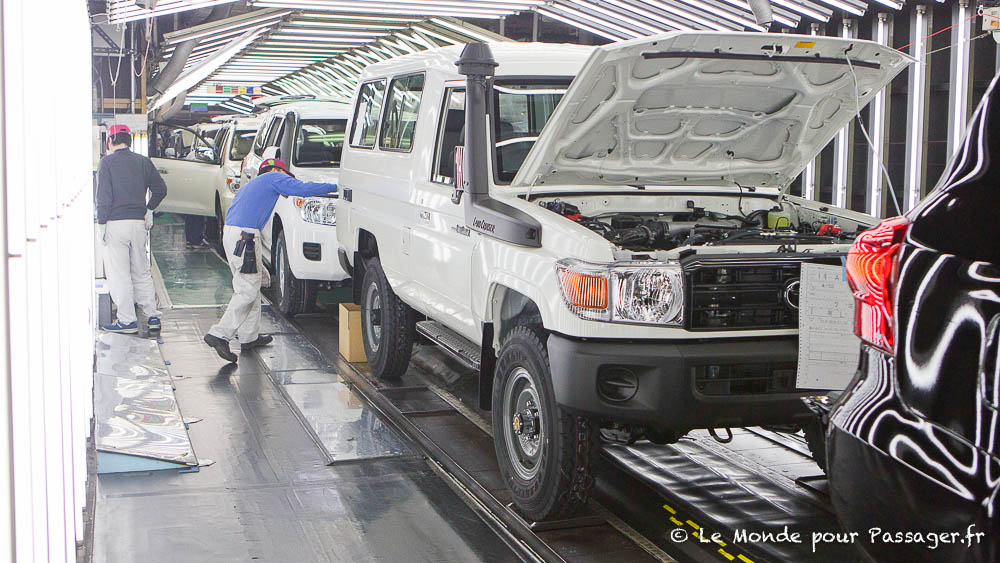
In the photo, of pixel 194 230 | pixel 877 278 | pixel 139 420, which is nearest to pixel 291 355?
pixel 139 420

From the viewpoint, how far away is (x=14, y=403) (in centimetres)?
172

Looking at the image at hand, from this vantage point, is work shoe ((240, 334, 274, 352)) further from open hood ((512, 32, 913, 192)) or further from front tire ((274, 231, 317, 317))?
open hood ((512, 32, 913, 192))

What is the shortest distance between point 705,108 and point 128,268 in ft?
19.0

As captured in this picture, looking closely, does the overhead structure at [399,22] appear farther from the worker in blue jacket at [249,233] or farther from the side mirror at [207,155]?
the worker in blue jacket at [249,233]

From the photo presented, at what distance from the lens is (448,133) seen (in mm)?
6090

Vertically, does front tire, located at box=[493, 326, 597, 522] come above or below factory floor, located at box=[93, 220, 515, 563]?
above

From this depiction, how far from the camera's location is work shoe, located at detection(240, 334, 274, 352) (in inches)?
344

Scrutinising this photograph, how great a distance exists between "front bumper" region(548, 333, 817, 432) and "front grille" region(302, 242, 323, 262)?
5.49m

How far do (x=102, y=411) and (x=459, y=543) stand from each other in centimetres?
284

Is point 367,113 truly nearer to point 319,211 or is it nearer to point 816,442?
point 319,211

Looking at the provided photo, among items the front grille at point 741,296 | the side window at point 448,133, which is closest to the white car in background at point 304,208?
the side window at point 448,133

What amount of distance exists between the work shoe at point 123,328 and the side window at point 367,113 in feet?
9.32

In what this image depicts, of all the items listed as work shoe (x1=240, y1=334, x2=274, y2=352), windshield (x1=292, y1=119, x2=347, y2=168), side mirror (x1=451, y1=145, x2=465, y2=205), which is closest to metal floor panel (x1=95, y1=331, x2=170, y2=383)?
work shoe (x1=240, y1=334, x2=274, y2=352)

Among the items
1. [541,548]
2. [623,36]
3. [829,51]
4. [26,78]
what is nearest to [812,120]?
[829,51]
